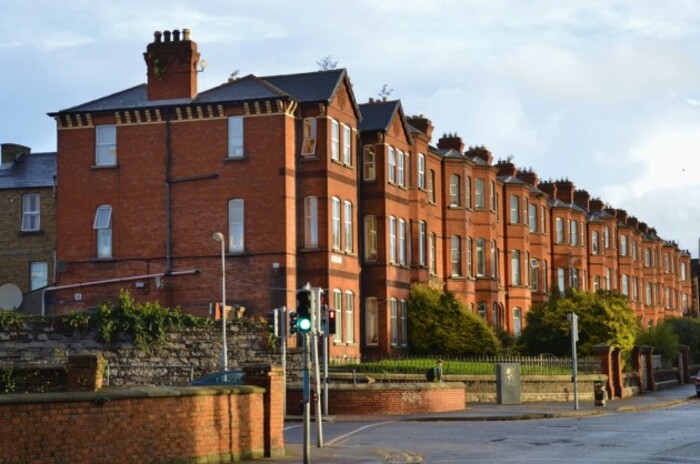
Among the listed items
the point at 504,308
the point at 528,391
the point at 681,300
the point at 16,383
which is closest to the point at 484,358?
the point at 528,391

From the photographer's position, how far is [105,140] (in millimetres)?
50938

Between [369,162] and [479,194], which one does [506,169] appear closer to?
[479,194]

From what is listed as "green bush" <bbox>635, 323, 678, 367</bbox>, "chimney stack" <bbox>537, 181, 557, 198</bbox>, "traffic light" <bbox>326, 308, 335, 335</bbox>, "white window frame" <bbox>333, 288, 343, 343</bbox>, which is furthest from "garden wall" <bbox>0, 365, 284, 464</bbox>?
"chimney stack" <bbox>537, 181, 557, 198</bbox>

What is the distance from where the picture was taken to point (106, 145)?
51.0 metres

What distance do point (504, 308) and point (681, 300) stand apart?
2160 inches

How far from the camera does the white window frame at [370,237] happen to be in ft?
176

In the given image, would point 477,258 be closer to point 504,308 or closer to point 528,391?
point 504,308

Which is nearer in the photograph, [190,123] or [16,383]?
[16,383]

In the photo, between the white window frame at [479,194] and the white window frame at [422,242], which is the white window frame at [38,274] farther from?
the white window frame at [479,194]

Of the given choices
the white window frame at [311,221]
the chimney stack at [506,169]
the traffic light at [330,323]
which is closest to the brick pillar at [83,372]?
the traffic light at [330,323]

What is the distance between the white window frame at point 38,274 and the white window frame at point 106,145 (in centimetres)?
1097

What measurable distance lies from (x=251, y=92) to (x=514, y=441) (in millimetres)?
24129

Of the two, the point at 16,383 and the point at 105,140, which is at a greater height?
the point at 105,140

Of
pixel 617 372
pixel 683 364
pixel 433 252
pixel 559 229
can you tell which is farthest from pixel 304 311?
pixel 559 229
